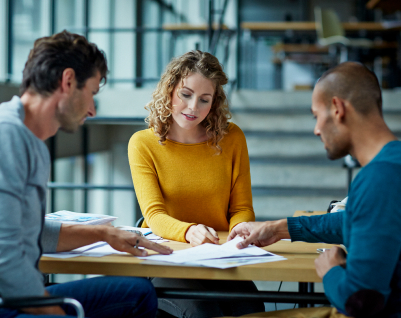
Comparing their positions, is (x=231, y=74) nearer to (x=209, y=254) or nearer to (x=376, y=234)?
(x=209, y=254)

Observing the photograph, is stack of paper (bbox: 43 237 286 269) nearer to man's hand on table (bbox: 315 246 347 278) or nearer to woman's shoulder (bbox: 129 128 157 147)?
man's hand on table (bbox: 315 246 347 278)

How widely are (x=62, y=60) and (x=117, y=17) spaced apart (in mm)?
6138

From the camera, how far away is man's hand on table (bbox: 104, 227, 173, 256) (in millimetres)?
1277

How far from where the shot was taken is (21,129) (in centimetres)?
103

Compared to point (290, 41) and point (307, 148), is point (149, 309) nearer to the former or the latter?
point (307, 148)

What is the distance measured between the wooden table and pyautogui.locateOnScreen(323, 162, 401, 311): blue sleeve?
0.19 m

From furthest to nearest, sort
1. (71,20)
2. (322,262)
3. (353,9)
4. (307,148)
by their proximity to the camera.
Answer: (353,9)
(71,20)
(307,148)
(322,262)

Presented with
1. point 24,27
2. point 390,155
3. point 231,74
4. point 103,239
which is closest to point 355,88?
point 390,155

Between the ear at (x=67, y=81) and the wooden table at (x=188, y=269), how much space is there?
1.51 feet

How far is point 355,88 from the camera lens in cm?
106

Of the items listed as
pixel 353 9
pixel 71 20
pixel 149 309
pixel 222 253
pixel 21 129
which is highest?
pixel 353 9

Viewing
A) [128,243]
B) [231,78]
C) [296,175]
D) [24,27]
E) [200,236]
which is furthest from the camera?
[231,78]

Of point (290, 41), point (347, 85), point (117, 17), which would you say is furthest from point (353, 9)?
point (347, 85)

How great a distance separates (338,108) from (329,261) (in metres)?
0.38
